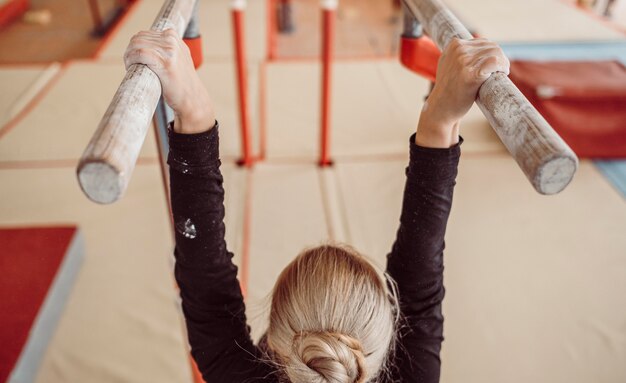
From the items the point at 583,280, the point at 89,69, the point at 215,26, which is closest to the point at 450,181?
the point at 583,280

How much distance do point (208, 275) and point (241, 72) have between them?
3.51 ft

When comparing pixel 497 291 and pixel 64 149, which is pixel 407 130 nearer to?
pixel 497 291

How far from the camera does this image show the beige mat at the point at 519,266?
3.81 feet

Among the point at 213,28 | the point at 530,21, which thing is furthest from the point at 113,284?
the point at 530,21

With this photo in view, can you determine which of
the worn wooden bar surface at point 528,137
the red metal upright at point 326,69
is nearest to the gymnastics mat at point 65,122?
the red metal upright at point 326,69

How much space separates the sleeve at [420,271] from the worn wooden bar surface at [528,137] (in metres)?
0.19

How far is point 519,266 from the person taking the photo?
4.54ft

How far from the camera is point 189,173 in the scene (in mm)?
608

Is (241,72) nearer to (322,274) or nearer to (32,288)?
(32,288)

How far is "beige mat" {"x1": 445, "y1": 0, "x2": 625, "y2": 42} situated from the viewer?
275 cm

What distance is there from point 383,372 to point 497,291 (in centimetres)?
73

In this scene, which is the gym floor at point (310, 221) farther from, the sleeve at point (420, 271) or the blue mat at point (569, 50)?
the blue mat at point (569, 50)

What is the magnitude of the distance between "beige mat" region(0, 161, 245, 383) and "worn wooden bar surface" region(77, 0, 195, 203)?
2.85ft

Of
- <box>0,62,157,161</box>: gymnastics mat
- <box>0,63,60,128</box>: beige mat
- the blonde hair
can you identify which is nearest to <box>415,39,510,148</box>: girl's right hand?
the blonde hair
